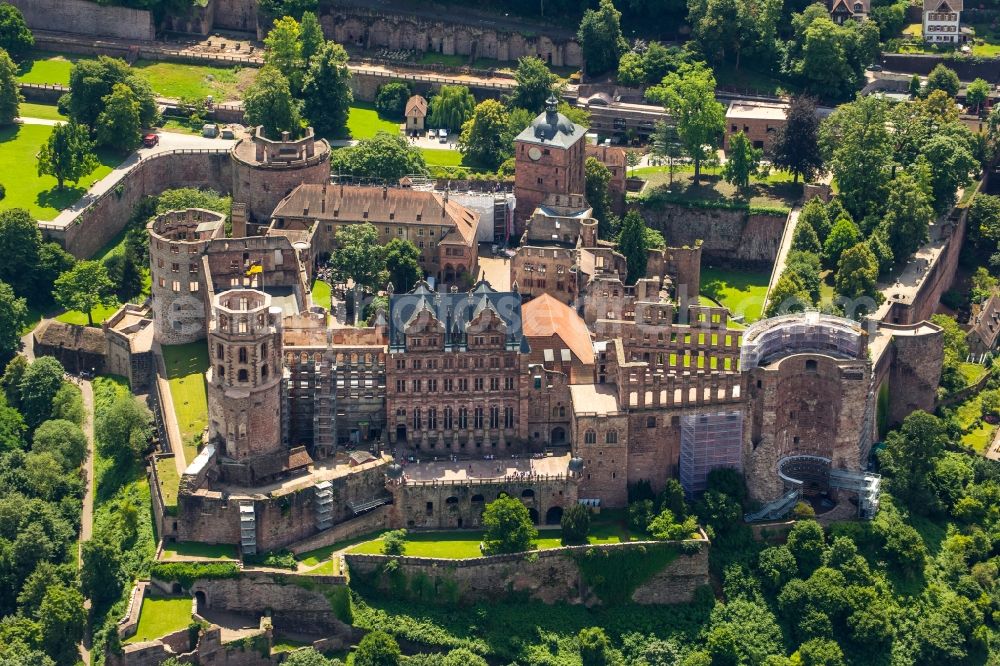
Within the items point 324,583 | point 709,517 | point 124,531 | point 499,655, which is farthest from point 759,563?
point 124,531

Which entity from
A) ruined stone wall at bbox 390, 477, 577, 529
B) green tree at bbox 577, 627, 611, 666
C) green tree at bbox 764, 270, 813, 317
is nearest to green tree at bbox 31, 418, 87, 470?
ruined stone wall at bbox 390, 477, 577, 529

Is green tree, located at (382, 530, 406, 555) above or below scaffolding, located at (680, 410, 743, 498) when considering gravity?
below

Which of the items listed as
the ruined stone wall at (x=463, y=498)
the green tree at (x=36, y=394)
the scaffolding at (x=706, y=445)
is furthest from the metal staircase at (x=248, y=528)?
the scaffolding at (x=706, y=445)

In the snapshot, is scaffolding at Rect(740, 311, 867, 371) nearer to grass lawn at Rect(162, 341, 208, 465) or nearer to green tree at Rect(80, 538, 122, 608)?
grass lawn at Rect(162, 341, 208, 465)

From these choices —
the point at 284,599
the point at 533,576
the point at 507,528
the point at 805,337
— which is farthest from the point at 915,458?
the point at 284,599

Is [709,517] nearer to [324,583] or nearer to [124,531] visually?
[324,583]

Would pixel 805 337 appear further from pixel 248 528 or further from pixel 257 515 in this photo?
pixel 248 528
